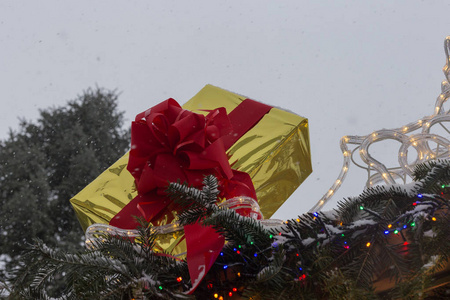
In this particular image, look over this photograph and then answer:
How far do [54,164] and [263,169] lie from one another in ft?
15.9

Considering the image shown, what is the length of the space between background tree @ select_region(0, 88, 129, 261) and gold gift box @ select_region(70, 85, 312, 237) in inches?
153

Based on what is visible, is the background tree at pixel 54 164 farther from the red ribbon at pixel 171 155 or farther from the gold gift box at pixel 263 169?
the red ribbon at pixel 171 155

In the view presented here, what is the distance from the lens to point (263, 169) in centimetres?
84

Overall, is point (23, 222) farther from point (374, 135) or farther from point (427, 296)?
point (427, 296)

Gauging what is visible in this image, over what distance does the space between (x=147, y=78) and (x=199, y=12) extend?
317 centimetres

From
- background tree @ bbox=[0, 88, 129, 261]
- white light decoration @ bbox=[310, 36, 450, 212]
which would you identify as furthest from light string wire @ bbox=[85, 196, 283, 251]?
background tree @ bbox=[0, 88, 129, 261]

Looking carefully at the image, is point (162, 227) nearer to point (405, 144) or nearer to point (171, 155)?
point (171, 155)

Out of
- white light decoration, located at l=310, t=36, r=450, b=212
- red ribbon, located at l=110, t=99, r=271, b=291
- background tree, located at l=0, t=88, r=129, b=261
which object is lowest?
white light decoration, located at l=310, t=36, r=450, b=212

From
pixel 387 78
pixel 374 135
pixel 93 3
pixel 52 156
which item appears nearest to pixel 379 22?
pixel 387 78

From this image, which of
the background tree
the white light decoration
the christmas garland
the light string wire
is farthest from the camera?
the background tree

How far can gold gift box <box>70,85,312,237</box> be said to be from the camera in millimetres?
826

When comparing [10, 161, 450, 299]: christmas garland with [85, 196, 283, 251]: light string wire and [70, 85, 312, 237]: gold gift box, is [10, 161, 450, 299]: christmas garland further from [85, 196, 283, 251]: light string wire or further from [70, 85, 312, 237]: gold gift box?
[70, 85, 312, 237]: gold gift box

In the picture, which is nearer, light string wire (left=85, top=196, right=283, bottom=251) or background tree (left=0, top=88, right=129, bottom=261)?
light string wire (left=85, top=196, right=283, bottom=251)

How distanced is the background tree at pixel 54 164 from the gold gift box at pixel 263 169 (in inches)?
153
